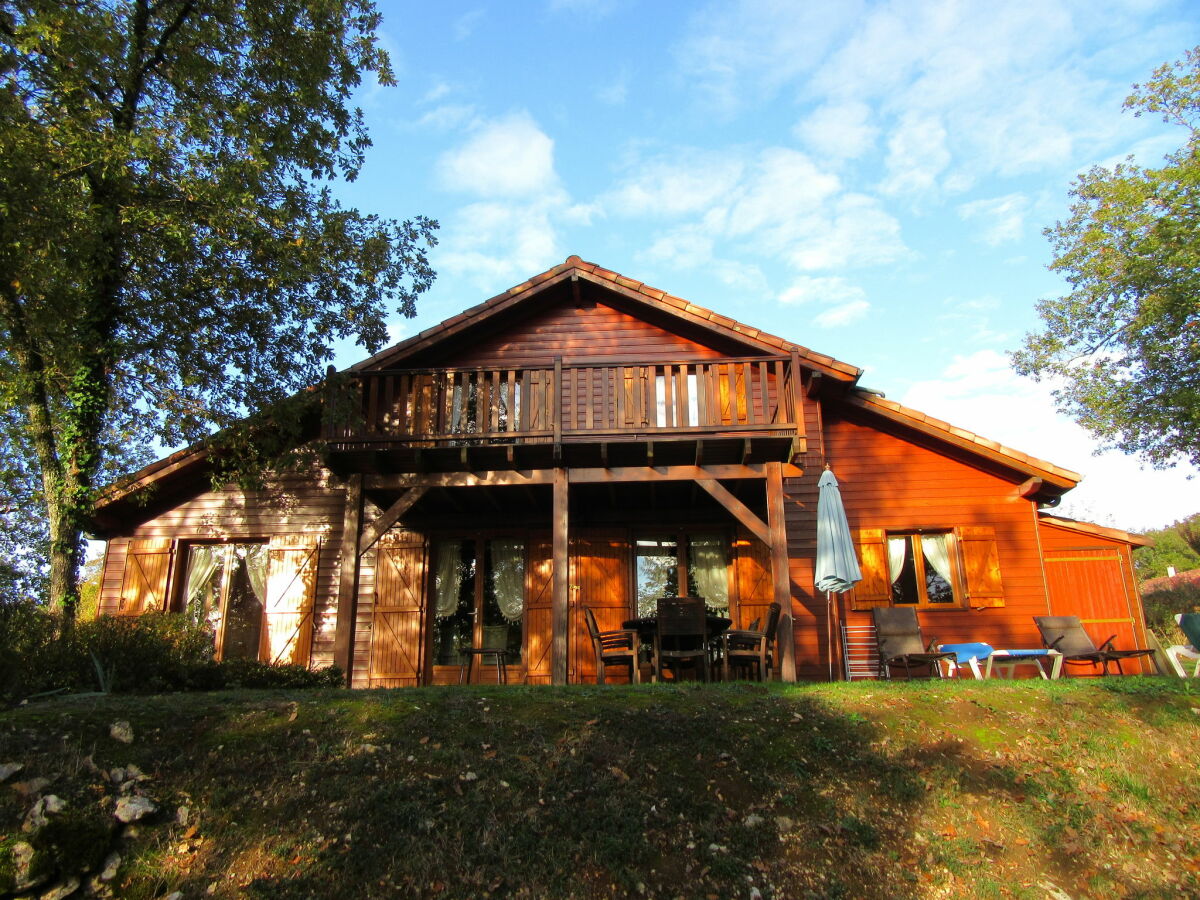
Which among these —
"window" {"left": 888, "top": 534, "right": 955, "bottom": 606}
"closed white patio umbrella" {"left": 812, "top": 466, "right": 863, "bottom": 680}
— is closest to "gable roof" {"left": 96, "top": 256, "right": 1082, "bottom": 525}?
"window" {"left": 888, "top": 534, "right": 955, "bottom": 606}

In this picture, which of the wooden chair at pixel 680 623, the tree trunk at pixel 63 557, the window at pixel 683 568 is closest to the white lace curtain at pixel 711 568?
the window at pixel 683 568

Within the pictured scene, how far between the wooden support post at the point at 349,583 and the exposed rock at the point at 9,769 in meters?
4.22

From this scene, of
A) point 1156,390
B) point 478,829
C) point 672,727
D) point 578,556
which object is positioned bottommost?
point 478,829

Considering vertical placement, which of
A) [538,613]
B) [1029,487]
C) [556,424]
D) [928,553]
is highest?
[556,424]

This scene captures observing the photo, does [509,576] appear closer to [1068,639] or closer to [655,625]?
[655,625]

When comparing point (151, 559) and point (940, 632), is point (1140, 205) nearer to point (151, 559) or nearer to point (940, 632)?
point (940, 632)

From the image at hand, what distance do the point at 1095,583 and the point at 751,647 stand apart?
582cm

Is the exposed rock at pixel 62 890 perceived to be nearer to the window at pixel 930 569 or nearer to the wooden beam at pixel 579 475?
the wooden beam at pixel 579 475

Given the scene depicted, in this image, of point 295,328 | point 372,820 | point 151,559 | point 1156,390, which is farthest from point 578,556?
point 1156,390

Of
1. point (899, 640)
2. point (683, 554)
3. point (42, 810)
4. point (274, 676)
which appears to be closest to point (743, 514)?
point (683, 554)

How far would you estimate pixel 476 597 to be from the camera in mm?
12172

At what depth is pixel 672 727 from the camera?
22.4 ft

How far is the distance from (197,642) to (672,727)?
18.0 feet

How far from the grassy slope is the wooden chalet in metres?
4.06
